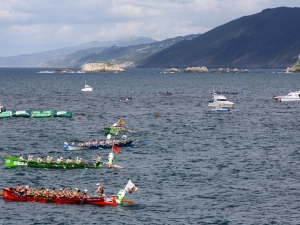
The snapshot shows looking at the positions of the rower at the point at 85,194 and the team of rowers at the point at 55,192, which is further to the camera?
the team of rowers at the point at 55,192

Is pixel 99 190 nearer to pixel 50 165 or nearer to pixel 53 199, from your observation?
pixel 53 199

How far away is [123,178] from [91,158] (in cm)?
1493

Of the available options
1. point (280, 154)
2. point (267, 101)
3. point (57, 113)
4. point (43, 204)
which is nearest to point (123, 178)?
point (43, 204)

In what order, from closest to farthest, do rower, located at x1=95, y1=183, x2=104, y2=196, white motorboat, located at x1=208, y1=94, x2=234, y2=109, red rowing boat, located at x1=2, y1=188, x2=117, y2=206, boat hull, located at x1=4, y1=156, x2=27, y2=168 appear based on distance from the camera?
red rowing boat, located at x1=2, y1=188, x2=117, y2=206 → rower, located at x1=95, y1=183, x2=104, y2=196 → boat hull, located at x1=4, y1=156, x2=27, y2=168 → white motorboat, located at x1=208, y1=94, x2=234, y2=109

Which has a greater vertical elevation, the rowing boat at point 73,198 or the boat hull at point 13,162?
the boat hull at point 13,162

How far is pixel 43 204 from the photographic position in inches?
2788

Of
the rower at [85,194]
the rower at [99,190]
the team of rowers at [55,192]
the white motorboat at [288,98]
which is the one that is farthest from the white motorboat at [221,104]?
the rower at [85,194]

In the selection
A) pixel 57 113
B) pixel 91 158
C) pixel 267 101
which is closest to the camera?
pixel 91 158

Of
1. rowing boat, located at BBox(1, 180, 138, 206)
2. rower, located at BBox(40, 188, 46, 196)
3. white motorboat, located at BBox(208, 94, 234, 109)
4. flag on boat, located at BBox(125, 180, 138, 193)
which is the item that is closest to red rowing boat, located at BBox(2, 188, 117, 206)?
rowing boat, located at BBox(1, 180, 138, 206)

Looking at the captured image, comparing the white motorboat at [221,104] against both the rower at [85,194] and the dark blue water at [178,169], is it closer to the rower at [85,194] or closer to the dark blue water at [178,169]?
the dark blue water at [178,169]

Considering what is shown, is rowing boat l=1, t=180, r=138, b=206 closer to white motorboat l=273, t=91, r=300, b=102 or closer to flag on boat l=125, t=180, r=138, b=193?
flag on boat l=125, t=180, r=138, b=193

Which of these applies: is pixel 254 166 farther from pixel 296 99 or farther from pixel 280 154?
pixel 296 99

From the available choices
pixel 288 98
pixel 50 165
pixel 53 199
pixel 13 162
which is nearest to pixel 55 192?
pixel 53 199

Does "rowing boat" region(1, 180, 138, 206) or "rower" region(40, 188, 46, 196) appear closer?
"rowing boat" region(1, 180, 138, 206)
